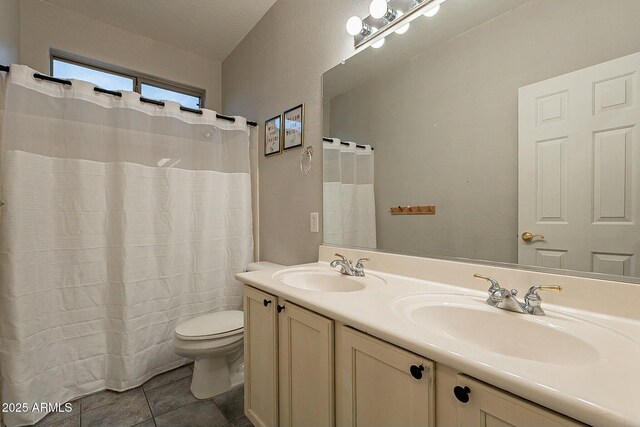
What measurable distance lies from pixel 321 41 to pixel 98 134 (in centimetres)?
145

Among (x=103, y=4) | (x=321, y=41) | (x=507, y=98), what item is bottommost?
(x=507, y=98)

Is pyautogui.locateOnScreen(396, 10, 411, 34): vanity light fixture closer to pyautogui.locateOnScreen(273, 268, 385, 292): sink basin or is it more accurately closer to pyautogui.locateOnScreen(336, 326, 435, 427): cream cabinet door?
pyautogui.locateOnScreen(273, 268, 385, 292): sink basin

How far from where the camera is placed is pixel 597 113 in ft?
2.69

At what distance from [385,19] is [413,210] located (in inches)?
36.9

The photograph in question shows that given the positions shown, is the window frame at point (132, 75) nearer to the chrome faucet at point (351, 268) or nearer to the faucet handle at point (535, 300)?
the chrome faucet at point (351, 268)

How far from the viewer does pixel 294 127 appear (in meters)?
1.90

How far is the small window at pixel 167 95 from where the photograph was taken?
8.22 ft

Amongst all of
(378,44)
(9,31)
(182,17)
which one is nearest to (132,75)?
(182,17)

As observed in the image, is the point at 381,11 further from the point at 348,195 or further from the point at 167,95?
the point at 167,95

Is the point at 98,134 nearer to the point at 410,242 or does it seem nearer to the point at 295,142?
the point at 295,142

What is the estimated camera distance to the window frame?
2120 mm

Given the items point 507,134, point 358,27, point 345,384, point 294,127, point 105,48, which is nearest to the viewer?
point 345,384

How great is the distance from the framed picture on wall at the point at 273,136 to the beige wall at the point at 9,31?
4.73 feet

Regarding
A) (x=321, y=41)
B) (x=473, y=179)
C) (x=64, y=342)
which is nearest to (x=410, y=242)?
(x=473, y=179)
